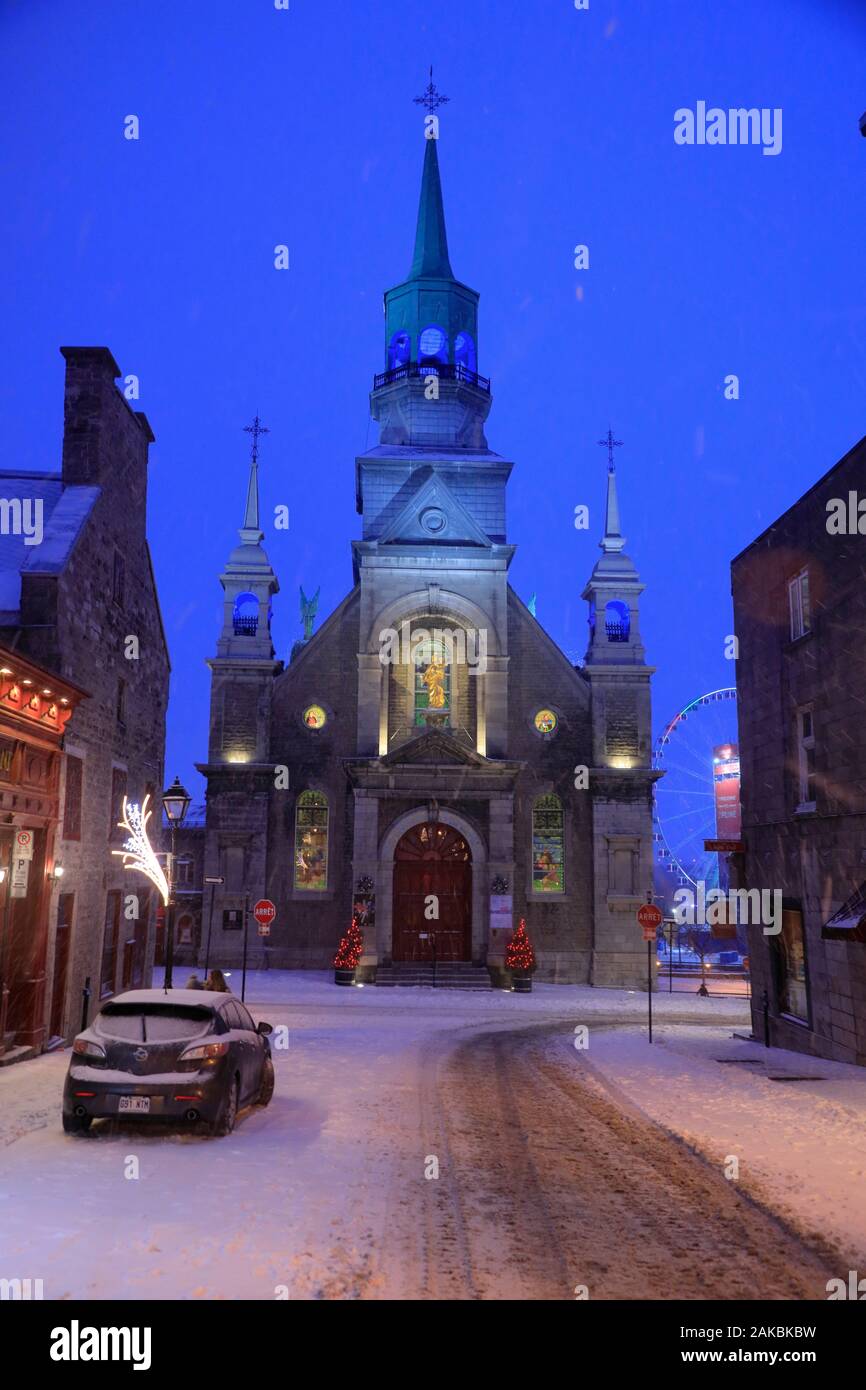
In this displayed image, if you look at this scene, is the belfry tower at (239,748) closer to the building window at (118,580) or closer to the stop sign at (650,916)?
the building window at (118,580)

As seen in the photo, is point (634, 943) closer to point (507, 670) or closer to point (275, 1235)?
point (507, 670)

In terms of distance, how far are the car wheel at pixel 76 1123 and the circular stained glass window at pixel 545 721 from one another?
27.2 metres

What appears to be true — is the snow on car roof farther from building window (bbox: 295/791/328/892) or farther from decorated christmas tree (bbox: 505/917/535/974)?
building window (bbox: 295/791/328/892)

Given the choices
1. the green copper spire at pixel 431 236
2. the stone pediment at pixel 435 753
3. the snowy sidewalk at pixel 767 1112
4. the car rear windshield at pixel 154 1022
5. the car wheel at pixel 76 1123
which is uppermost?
the green copper spire at pixel 431 236

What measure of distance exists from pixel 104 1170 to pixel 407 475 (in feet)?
108

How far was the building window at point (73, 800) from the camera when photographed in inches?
733

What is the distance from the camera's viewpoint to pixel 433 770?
34.1m

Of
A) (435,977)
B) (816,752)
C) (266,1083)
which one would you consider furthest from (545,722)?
(266,1083)

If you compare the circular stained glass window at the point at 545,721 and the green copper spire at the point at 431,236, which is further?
the green copper spire at the point at 431,236

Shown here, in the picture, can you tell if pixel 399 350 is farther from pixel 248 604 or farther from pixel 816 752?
pixel 816 752

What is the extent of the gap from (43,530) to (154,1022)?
1104cm

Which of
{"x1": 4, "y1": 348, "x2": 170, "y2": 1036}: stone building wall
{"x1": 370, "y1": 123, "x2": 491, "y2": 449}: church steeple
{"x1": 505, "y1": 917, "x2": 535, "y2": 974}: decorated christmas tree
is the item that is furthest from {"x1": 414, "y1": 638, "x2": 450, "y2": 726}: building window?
{"x1": 4, "y1": 348, "x2": 170, "y2": 1036}: stone building wall

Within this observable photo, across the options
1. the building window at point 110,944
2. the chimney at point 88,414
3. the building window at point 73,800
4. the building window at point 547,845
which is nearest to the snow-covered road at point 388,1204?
the building window at point 73,800
